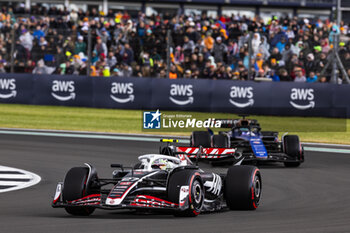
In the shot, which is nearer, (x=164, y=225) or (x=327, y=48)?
(x=164, y=225)

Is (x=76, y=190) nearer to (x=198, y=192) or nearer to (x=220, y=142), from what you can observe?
(x=198, y=192)

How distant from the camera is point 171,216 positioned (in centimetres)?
910

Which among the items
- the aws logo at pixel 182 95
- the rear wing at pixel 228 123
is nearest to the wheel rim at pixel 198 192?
the rear wing at pixel 228 123

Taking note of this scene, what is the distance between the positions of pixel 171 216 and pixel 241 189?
103 centimetres

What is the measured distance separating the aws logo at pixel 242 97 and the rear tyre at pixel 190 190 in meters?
17.7

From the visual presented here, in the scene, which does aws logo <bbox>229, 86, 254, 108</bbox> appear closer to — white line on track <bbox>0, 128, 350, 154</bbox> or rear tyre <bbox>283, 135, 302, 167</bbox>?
white line on track <bbox>0, 128, 350, 154</bbox>

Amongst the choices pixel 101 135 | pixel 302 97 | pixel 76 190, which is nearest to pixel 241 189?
pixel 76 190

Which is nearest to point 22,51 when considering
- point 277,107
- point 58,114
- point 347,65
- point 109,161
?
point 58,114

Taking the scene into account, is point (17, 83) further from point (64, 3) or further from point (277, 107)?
point (64, 3)

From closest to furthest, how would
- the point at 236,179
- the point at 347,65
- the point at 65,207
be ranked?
the point at 65,207 < the point at 236,179 < the point at 347,65

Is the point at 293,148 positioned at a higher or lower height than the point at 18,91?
lower

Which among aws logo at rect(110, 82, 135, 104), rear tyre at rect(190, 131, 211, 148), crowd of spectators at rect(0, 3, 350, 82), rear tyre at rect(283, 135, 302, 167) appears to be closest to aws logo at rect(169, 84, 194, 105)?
crowd of spectators at rect(0, 3, 350, 82)

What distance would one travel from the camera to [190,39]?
27188 mm

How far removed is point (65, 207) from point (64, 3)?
114 feet
